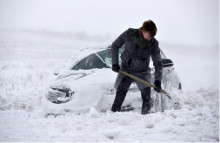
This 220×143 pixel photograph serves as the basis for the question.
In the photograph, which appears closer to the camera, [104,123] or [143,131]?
[143,131]

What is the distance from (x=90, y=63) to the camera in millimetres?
4770

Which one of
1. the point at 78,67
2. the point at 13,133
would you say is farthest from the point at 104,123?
the point at 78,67

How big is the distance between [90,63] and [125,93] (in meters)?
1.08

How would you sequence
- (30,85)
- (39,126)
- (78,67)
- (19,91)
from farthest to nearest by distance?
(30,85) < (19,91) < (78,67) < (39,126)

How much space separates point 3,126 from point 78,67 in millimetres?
1837

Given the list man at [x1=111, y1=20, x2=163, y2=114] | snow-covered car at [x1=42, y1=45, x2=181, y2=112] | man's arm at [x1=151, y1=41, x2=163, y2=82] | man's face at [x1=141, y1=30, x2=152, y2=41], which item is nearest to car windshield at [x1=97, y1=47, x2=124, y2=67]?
snow-covered car at [x1=42, y1=45, x2=181, y2=112]

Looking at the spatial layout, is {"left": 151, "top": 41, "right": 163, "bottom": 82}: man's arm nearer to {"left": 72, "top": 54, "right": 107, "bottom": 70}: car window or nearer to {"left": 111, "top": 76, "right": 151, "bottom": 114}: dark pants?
{"left": 111, "top": 76, "right": 151, "bottom": 114}: dark pants

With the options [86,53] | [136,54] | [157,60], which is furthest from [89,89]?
[157,60]

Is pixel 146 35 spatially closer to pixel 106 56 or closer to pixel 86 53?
pixel 106 56

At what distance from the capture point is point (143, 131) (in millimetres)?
3135

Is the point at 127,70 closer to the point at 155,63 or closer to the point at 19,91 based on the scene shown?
the point at 155,63

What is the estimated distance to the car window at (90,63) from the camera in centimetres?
470

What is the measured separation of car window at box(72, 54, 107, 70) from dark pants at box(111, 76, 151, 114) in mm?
748

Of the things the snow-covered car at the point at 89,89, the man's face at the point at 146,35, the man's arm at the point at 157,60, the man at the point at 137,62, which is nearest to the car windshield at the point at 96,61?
the snow-covered car at the point at 89,89
